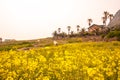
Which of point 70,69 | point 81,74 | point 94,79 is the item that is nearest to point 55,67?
point 70,69

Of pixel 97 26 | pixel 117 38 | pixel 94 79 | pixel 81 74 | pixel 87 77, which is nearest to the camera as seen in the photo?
pixel 94 79

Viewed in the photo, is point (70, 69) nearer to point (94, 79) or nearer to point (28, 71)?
point (28, 71)

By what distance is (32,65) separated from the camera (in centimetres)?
1223

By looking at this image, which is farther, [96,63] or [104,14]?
[104,14]

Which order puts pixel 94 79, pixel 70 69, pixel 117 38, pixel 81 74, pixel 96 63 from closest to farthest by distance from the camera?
pixel 94 79 < pixel 81 74 < pixel 70 69 < pixel 96 63 < pixel 117 38

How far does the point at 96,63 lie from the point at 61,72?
271 cm

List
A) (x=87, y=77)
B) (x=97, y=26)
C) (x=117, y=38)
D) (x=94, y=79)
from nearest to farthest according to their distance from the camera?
(x=94, y=79) < (x=87, y=77) < (x=117, y=38) < (x=97, y=26)

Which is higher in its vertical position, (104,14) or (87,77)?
(104,14)

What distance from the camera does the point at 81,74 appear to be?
1109 cm

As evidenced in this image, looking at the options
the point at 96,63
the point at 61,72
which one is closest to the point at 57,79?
the point at 61,72

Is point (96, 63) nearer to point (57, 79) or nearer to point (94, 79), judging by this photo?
point (57, 79)

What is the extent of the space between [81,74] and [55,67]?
1.63m

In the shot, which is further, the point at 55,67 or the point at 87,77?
the point at 55,67

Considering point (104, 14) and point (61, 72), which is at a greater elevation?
point (104, 14)
